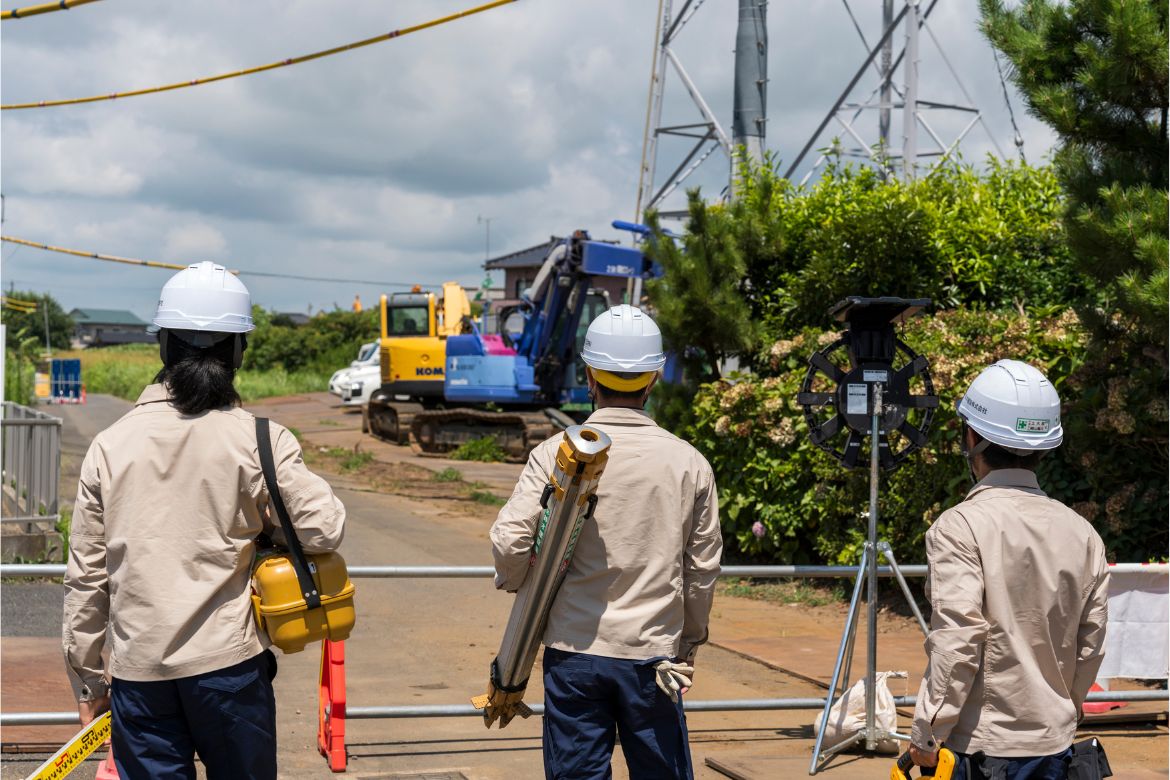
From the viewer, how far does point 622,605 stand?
3.51 metres

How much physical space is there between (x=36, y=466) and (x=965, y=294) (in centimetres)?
836

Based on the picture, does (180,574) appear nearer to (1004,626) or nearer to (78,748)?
(78,748)

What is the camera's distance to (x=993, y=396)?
336 centimetres

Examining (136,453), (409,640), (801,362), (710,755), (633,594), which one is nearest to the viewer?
(136,453)

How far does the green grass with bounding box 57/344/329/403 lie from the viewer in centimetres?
4688

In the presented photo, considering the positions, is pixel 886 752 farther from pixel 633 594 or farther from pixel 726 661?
pixel 633 594

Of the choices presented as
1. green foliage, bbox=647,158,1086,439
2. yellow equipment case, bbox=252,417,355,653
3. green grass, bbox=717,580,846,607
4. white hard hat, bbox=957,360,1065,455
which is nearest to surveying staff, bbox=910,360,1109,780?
white hard hat, bbox=957,360,1065,455

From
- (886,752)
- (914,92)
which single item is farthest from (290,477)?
(914,92)

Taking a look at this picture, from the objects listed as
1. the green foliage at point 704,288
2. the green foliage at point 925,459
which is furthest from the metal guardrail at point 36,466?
the green foliage at point 925,459

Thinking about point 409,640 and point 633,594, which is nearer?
point 633,594

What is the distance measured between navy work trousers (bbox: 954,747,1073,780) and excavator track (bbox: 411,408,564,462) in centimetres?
1774

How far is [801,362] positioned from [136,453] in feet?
25.2

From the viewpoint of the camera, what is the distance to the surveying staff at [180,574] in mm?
3207

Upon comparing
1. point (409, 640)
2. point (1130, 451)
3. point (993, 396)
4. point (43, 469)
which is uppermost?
point (993, 396)
